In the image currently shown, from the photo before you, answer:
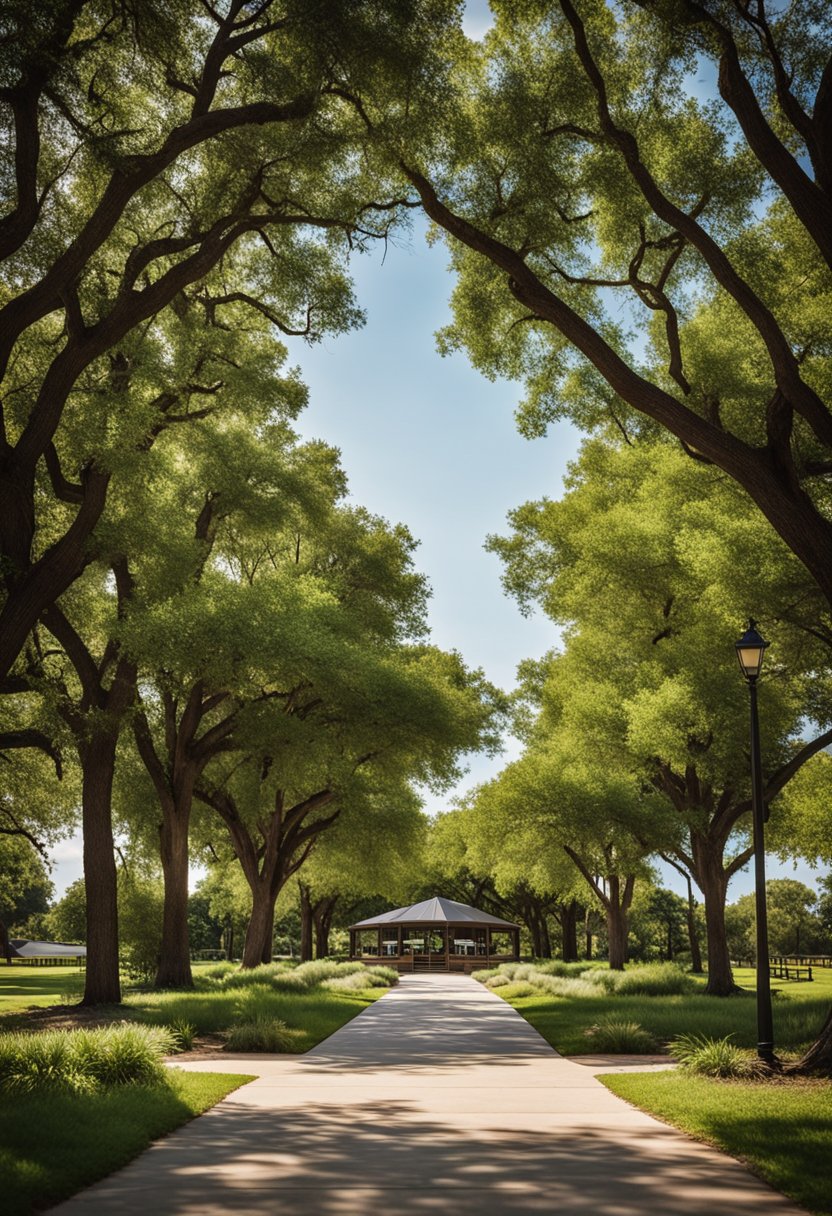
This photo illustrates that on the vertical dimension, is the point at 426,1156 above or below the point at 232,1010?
above

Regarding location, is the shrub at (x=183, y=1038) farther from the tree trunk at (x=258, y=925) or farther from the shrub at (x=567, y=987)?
the tree trunk at (x=258, y=925)

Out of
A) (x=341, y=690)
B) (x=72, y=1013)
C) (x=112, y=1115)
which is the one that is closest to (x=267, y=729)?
(x=341, y=690)

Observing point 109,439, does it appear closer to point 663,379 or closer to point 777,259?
point 777,259

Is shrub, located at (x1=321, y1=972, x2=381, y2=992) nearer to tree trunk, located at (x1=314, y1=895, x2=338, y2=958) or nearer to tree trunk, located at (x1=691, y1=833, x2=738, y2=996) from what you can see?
tree trunk, located at (x1=691, y1=833, x2=738, y2=996)

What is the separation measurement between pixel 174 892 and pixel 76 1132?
16.9 m

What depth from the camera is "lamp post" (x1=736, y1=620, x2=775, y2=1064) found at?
453 inches

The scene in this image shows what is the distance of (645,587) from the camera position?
2686 cm

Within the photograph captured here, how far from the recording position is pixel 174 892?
23.8m

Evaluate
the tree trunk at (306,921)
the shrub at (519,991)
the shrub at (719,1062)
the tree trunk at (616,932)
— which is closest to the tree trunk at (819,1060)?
the shrub at (719,1062)

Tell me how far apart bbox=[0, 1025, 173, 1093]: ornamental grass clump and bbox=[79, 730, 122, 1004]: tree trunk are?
900 cm

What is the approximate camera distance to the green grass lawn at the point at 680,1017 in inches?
579

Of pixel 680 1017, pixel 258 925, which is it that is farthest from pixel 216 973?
pixel 680 1017

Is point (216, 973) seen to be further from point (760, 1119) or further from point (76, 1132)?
point (760, 1119)

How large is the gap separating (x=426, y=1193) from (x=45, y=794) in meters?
24.0
